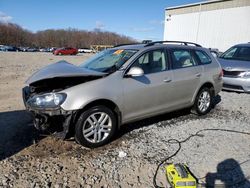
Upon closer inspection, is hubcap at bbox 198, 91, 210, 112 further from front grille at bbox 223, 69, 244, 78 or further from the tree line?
the tree line

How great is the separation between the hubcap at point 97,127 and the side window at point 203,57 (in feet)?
9.20

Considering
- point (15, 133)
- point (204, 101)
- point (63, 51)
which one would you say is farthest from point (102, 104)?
point (63, 51)

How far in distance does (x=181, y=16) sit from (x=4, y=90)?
2286cm

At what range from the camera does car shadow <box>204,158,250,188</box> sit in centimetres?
295

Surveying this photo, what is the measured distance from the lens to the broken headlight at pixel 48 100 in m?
3.40

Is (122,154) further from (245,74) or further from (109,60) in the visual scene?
(245,74)

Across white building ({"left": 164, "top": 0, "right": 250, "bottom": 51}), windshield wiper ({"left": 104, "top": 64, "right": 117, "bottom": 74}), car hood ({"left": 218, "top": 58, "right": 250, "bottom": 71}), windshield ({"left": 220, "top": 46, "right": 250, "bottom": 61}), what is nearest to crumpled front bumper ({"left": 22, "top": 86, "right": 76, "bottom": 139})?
windshield wiper ({"left": 104, "top": 64, "right": 117, "bottom": 74})

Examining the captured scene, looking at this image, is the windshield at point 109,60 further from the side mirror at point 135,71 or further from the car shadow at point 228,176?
the car shadow at point 228,176

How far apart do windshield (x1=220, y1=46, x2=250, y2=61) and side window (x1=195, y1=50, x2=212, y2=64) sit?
3.73 m

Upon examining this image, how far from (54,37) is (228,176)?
101 meters

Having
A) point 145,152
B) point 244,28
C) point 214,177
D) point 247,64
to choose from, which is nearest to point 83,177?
point 145,152

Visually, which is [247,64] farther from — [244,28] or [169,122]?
[244,28]

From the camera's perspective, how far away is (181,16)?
86.1 feet

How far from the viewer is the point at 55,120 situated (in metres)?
3.55
